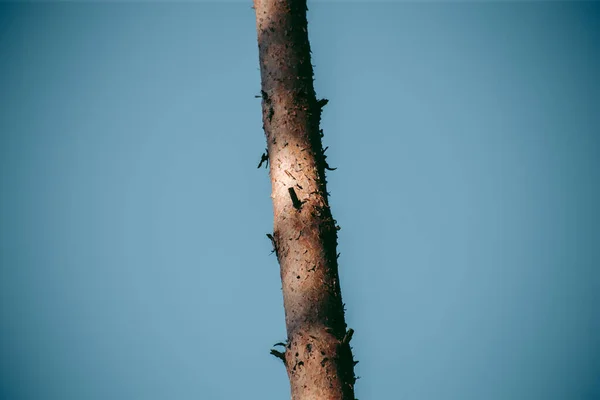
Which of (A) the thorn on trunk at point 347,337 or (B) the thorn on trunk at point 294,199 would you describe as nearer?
(A) the thorn on trunk at point 347,337

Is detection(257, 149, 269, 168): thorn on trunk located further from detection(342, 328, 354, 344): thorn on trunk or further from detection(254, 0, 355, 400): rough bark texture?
detection(342, 328, 354, 344): thorn on trunk

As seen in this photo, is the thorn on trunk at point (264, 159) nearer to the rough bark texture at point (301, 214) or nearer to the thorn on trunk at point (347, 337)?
the rough bark texture at point (301, 214)

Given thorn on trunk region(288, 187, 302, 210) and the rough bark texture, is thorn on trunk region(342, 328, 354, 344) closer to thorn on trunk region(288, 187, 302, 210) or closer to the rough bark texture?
the rough bark texture

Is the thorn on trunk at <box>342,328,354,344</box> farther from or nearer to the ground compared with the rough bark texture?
nearer to the ground

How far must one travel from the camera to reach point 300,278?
1900 mm

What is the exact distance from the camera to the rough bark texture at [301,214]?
178 cm

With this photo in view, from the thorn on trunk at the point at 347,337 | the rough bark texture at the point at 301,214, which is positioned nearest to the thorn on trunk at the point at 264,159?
A: the rough bark texture at the point at 301,214

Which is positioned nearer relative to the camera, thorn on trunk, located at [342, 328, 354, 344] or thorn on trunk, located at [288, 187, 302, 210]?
thorn on trunk, located at [342, 328, 354, 344]

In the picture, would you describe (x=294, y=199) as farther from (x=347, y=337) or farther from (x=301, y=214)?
(x=347, y=337)

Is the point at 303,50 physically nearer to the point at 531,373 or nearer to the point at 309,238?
the point at 309,238

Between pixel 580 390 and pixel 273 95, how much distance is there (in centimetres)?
8967

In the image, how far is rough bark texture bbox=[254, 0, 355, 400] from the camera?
1776 millimetres

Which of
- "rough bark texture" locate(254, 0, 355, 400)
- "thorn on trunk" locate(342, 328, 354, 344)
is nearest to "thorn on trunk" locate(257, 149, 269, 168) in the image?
"rough bark texture" locate(254, 0, 355, 400)

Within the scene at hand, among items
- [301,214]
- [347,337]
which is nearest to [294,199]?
[301,214]
